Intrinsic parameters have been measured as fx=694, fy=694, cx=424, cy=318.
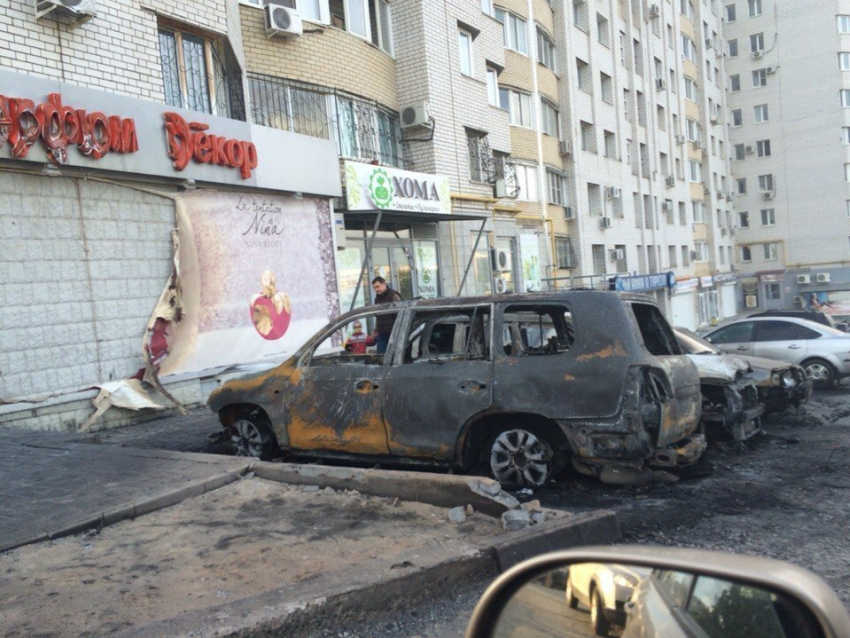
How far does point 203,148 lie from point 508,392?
6.65m

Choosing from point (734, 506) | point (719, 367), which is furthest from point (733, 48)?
point (734, 506)

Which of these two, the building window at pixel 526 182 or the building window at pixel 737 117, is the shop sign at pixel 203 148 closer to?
the building window at pixel 526 182

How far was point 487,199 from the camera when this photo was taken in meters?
18.6

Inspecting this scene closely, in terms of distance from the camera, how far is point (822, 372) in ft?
40.5

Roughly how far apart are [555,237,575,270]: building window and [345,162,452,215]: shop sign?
34.1 ft

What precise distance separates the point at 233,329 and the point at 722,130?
45599mm

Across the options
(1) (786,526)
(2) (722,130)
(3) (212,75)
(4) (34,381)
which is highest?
(2) (722,130)

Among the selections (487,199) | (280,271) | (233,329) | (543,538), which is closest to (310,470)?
(543,538)

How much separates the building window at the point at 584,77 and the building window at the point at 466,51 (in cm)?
1097

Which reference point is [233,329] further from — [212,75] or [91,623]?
[91,623]

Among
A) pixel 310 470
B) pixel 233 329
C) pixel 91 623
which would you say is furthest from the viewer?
pixel 233 329

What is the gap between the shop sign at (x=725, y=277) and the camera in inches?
1683

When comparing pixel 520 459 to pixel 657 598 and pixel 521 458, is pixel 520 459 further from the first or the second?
pixel 657 598

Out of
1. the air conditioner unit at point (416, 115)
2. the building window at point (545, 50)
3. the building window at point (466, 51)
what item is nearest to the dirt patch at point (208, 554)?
the air conditioner unit at point (416, 115)
